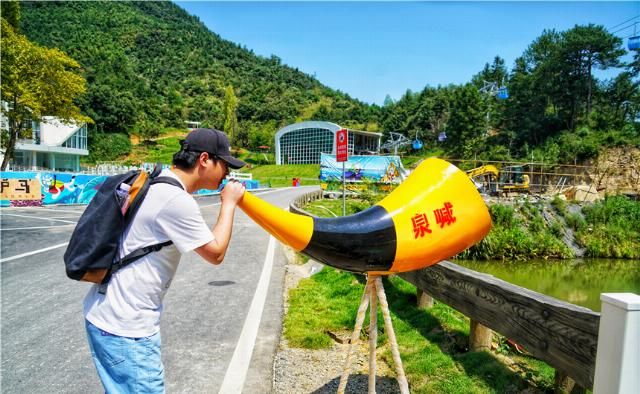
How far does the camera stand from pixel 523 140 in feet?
158

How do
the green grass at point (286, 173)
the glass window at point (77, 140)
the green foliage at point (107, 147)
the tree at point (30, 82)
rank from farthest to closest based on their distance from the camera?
the green foliage at point (107, 147), the green grass at point (286, 173), the glass window at point (77, 140), the tree at point (30, 82)

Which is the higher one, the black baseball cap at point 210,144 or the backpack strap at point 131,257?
the black baseball cap at point 210,144

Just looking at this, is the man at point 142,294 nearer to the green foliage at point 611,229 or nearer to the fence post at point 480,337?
the fence post at point 480,337

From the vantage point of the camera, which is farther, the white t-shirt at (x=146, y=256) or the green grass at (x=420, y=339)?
the green grass at (x=420, y=339)

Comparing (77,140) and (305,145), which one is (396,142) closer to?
(305,145)

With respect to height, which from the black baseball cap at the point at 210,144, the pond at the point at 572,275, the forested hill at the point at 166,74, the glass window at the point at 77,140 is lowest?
the pond at the point at 572,275

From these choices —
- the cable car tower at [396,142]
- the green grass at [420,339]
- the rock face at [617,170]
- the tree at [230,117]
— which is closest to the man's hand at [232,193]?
the green grass at [420,339]

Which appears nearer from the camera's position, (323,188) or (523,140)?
(323,188)

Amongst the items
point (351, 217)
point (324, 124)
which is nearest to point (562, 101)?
point (324, 124)

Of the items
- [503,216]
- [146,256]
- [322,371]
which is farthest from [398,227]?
[503,216]

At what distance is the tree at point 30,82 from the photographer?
23.2m

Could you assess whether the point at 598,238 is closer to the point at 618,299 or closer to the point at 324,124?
the point at 618,299

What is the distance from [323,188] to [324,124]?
32.1 meters

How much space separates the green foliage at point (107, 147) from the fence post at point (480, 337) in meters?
67.7
